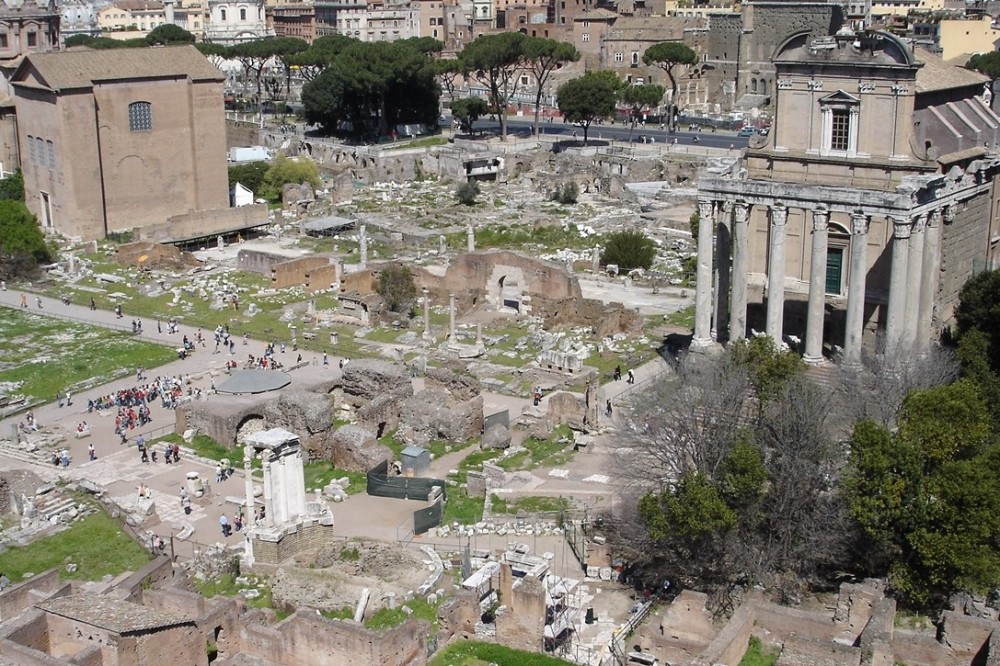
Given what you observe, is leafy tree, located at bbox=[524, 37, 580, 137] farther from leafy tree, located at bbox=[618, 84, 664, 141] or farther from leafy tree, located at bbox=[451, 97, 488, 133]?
leafy tree, located at bbox=[618, 84, 664, 141]

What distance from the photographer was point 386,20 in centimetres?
14738

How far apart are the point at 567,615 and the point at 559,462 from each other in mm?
9676

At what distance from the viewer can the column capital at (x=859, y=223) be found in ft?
117

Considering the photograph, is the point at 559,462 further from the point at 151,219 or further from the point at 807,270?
the point at 151,219

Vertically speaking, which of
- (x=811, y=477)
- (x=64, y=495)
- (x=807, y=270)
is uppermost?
(x=807, y=270)

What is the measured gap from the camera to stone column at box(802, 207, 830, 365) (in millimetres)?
36312

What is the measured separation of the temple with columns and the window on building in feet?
134

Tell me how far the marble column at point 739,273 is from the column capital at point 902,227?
185 inches

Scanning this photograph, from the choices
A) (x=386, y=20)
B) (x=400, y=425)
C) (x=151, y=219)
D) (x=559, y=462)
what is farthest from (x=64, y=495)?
(x=386, y=20)

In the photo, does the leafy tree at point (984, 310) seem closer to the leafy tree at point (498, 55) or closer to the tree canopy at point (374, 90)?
the leafy tree at point (498, 55)

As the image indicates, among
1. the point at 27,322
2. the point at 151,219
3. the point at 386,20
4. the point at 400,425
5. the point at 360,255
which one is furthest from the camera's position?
the point at 386,20

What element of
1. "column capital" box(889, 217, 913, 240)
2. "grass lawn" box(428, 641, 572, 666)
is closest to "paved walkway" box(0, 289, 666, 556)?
"grass lawn" box(428, 641, 572, 666)

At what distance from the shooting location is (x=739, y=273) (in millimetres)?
38500

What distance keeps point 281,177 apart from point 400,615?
54.8m
